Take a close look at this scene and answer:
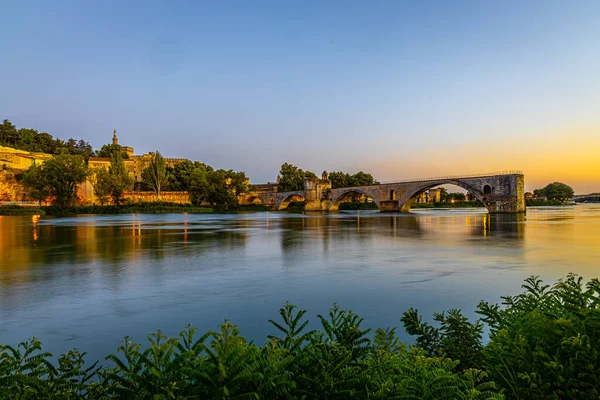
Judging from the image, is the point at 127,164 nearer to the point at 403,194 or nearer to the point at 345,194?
the point at 345,194

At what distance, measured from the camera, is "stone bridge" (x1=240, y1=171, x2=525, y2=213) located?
5928cm

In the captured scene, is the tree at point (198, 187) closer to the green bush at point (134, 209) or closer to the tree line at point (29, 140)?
the green bush at point (134, 209)

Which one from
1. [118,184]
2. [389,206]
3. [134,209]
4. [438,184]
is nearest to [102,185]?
[118,184]

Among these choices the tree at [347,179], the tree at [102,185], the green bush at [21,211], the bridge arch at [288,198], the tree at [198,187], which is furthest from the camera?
the tree at [347,179]

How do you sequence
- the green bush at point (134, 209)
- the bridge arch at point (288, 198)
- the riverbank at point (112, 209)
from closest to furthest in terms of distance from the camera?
the riverbank at point (112, 209)
the green bush at point (134, 209)
the bridge arch at point (288, 198)

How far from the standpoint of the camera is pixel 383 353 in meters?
3.19

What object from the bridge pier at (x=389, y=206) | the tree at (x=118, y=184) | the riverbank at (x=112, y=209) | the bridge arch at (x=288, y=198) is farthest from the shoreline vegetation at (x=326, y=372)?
the bridge arch at (x=288, y=198)

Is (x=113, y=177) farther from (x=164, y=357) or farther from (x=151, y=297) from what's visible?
(x=164, y=357)

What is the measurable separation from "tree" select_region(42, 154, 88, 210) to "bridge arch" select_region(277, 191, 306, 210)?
54348 mm

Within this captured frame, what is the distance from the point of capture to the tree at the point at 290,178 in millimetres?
120062

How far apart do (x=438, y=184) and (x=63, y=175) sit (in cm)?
6734

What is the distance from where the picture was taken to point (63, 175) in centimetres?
6912

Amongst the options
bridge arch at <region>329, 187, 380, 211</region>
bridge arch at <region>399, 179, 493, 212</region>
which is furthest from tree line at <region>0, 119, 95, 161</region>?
bridge arch at <region>399, 179, 493, 212</region>

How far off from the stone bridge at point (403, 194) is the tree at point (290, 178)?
486cm
